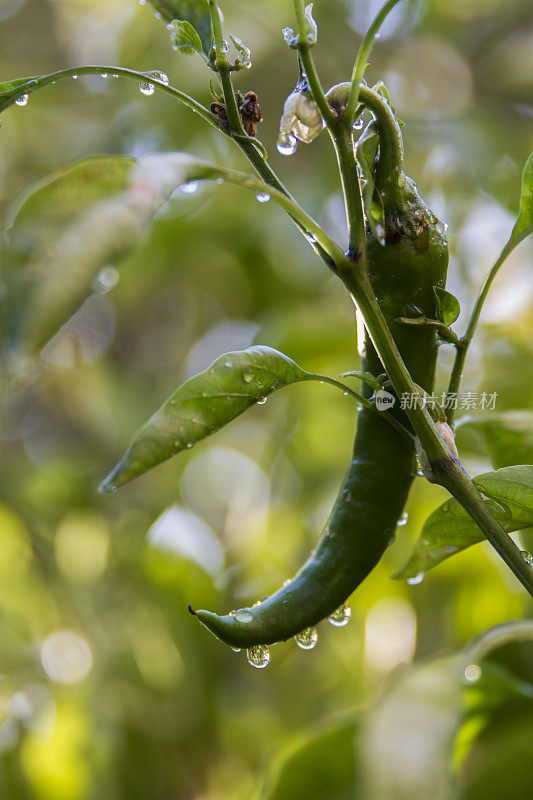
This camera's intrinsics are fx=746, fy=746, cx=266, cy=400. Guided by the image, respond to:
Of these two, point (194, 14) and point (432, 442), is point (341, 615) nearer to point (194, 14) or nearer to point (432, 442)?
point (432, 442)

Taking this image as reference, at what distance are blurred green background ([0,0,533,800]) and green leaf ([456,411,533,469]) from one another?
16 centimetres

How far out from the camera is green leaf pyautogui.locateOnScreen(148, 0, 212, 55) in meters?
0.52

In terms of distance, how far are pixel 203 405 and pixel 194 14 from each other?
0.29 m

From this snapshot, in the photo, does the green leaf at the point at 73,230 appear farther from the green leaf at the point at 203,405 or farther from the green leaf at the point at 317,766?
the green leaf at the point at 317,766

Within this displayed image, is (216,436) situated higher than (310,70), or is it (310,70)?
(216,436)

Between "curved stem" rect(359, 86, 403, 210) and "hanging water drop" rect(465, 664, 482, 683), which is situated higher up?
"curved stem" rect(359, 86, 403, 210)

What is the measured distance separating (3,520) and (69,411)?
32cm

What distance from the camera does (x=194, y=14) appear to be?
53 cm

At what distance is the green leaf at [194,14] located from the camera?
523mm

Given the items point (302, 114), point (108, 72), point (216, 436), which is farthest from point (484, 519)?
point (216, 436)

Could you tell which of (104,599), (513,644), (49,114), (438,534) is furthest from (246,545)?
(49,114)

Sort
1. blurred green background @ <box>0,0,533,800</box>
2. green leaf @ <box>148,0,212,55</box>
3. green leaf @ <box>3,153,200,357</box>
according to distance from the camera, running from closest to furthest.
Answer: green leaf @ <box>3,153,200,357</box> → green leaf @ <box>148,0,212,55</box> → blurred green background @ <box>0,0,533,800</box>

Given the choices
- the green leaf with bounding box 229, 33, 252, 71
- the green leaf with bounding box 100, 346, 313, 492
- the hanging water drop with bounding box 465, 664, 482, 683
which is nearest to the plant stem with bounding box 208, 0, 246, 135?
the green leaf with bounding box 229, 33, 252, 71

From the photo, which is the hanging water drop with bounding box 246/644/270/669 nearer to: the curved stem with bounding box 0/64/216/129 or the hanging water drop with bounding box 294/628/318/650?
the hanging water drop with bounding box 294/628/318/650
